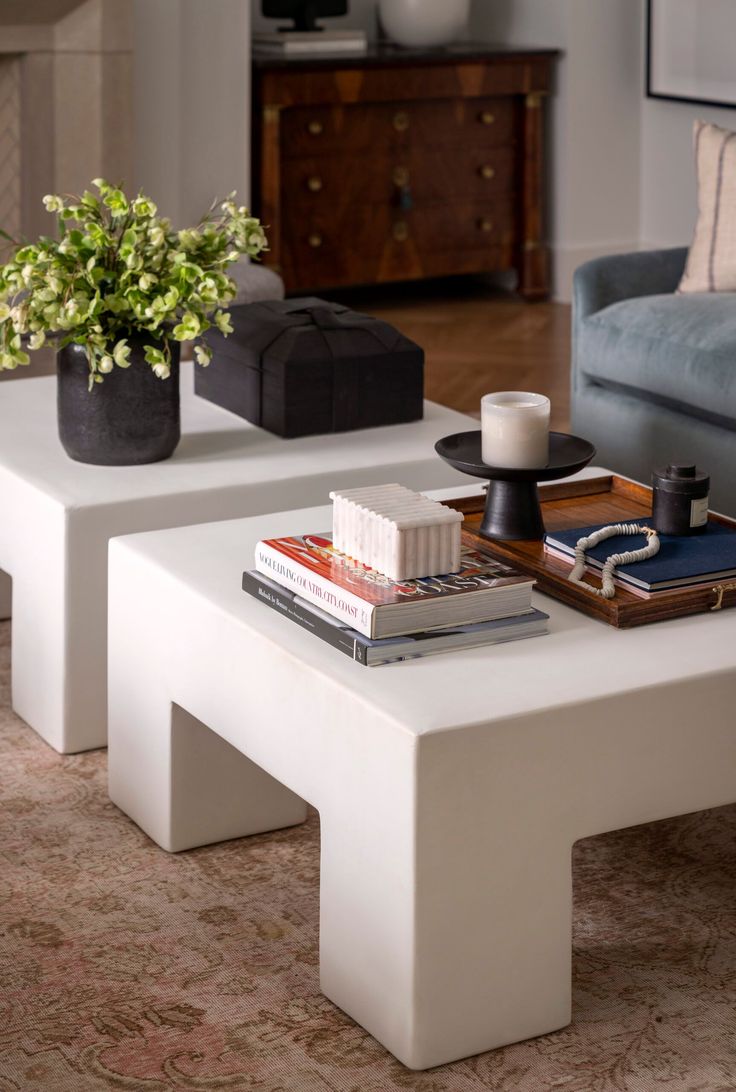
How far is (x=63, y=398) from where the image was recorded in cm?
268

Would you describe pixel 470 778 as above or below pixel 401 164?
below

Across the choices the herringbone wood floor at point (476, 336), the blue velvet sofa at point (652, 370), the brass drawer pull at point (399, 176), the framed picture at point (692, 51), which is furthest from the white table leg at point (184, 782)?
the framed picture at point (692, 51)

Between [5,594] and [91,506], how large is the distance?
0.68 meters

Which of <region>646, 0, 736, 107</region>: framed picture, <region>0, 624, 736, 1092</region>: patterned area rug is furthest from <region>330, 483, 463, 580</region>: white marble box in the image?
<region>646, 0, 736, 107</region>: framed picture

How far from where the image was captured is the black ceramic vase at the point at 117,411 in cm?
262

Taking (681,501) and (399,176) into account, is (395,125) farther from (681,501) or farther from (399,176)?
(681,501)

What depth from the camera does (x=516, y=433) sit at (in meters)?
2.20

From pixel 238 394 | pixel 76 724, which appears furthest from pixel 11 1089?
pixel 238 394

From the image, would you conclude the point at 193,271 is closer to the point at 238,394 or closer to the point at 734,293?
the point at 238,394

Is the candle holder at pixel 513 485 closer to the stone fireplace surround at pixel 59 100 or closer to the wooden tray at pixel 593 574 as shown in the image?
the wooden tray at pixel 593 574

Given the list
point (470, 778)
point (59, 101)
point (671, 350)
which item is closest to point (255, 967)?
point (470, 778)

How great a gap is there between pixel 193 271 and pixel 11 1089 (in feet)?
4.15

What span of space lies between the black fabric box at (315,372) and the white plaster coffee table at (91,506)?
56 millimetres

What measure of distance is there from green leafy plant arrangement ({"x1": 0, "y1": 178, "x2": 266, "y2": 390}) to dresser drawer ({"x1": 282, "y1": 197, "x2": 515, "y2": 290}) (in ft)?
11.6
